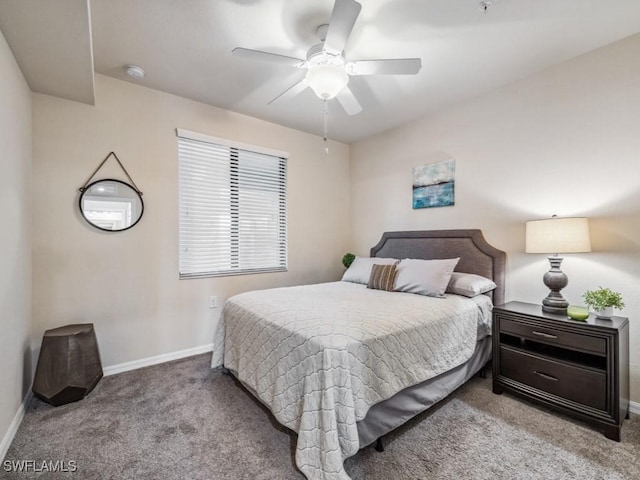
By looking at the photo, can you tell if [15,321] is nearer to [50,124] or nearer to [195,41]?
[50,124]

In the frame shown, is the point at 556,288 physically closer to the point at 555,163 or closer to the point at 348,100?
the point at 555,163

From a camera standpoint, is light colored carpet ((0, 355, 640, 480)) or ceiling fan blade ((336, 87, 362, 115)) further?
ceiling fan blade ((336, 87, 362, 115))

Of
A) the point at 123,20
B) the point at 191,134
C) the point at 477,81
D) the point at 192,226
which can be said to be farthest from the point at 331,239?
the point at 123,20

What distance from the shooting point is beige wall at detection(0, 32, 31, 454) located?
5.52ft

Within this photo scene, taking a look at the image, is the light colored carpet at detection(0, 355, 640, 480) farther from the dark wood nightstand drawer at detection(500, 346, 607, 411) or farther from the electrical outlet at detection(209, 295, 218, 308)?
the electrical outlet at detection(209, 295, 218, 308)

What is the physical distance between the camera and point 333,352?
4.66ft

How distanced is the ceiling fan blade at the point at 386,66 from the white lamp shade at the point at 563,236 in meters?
→ 1.45

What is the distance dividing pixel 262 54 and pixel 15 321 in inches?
91.5

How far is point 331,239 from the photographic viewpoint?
4199mm

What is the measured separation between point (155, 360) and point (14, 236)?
5.06ft

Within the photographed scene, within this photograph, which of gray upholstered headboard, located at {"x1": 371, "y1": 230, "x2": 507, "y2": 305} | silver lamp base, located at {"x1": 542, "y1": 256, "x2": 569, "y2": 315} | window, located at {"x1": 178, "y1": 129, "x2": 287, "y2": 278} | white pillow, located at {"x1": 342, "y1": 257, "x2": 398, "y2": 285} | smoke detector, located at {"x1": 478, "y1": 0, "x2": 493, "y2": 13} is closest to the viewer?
smoke detector, located at {"x1": 478, "y1": 0, "x2": 493, "y2": 13}

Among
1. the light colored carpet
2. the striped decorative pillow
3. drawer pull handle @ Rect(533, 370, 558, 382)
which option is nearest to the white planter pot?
drawer pull handle @ Rect(533, 370, 558, 382)

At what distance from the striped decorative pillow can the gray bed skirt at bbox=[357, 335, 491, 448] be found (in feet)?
2.90

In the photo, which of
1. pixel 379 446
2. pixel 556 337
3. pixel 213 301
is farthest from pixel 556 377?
pixel 213 301
